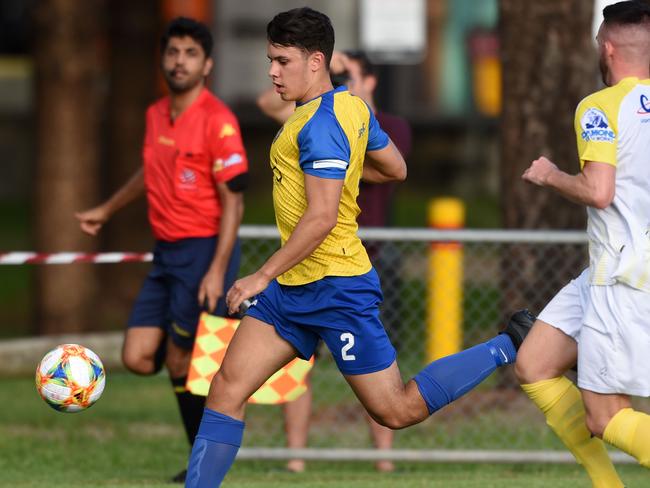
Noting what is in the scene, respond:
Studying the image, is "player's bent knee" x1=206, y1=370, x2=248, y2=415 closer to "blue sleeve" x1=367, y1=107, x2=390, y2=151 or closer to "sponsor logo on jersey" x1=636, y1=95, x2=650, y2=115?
"blue sleeve" x1=367, y1=107, x2=390, y2=151

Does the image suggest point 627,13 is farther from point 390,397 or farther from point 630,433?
point 390,397

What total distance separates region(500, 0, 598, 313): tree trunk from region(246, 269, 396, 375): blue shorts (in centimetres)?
394

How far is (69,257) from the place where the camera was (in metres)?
8.12

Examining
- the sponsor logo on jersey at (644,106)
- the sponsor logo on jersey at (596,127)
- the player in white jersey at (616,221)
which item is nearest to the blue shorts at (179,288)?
the player in white jersey at (616,221)

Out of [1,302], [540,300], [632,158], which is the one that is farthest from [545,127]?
[1,302]

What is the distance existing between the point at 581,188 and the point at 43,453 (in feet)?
14.1

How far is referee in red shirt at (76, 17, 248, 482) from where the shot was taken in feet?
24.2

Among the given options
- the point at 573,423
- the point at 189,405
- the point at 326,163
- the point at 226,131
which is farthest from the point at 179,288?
the point at 573,423

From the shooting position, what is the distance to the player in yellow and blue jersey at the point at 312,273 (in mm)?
5605

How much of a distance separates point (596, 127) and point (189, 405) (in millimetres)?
2944

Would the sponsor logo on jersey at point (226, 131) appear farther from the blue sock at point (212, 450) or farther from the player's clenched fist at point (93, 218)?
the blue sock at point (212, 450)

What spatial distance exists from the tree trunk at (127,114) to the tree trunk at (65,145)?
1633 mm

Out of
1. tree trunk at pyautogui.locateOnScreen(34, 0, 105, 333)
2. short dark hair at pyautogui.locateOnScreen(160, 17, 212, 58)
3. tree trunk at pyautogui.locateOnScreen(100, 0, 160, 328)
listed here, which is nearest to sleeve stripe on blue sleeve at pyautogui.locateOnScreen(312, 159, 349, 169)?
short dark hair at pyautogui.locateOnScreen(160, 17, 212, 58)

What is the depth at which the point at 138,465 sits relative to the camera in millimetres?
8422
